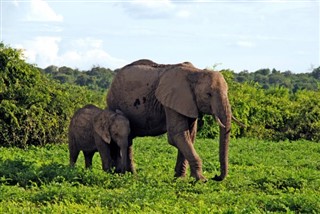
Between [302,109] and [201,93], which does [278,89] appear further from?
[201,93]

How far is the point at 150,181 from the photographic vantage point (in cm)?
1212

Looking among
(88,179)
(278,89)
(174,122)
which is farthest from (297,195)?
(278,89)

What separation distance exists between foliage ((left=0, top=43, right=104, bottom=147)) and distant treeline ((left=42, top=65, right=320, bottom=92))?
143ft

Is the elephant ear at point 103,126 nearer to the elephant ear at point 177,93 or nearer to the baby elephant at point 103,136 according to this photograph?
the baby elephant at point 103,136

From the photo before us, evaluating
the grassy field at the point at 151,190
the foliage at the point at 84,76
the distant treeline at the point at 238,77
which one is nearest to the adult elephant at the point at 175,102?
the grassy field at the point at 151,190

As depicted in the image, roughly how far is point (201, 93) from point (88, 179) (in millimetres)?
2568

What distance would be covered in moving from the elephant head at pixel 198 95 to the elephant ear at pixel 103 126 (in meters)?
1.11

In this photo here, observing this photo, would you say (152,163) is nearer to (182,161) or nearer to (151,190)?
(182,161)

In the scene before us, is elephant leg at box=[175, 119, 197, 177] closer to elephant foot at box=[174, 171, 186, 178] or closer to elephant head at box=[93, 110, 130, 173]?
elephant foot at box=[174, 171, 186, 178]

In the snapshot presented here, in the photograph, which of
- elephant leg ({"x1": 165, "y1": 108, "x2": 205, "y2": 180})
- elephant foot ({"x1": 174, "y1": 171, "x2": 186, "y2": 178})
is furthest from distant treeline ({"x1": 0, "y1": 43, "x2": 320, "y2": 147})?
elephant leg ({"x1": 165, "y1": 108, "x2": 205, "y2": 180})

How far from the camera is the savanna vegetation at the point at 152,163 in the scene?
10391 mm

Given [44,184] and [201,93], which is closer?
[44,184]

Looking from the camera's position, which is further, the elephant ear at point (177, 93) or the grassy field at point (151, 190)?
the elephant ear at point (177, 93)

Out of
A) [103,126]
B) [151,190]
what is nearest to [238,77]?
[103,126]
